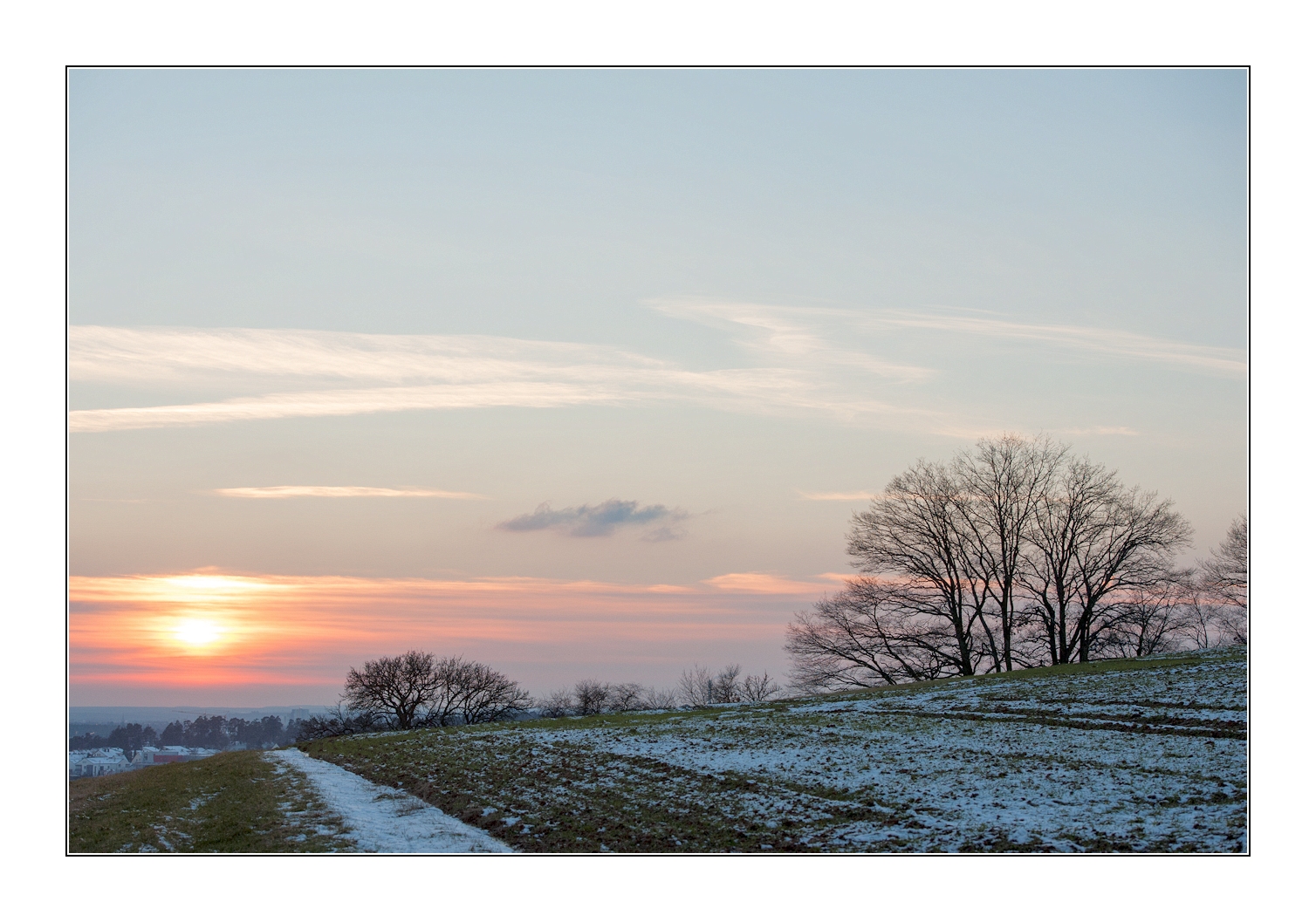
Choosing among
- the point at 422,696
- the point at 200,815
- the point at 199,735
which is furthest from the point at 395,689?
the point at 200,815

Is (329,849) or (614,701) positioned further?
(614,701)

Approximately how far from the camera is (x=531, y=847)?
16.7 metres

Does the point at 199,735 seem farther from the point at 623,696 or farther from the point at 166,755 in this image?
the point at 623,696

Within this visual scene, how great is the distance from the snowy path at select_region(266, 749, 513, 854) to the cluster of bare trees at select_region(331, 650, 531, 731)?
57.7 metres

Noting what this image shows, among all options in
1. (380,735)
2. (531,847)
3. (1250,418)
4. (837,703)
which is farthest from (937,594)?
(531,847)

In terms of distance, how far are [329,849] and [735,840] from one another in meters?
6.86

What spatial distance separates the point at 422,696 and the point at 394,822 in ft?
227

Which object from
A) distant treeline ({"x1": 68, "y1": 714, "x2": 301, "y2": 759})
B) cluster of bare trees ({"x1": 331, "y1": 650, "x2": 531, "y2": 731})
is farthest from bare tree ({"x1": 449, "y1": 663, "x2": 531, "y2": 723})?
distant treeline ({"x1": 68, "y1": 714, "x2": 301, "y2": 759})

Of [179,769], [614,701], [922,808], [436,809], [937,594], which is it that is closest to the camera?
[922,808]

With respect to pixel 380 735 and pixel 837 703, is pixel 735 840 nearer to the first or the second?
pixel 837 703

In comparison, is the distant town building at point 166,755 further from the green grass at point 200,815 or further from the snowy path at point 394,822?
the snowy path at point 394,822

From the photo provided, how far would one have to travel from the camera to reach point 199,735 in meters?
41.3

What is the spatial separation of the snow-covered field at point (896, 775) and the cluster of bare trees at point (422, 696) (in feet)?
164

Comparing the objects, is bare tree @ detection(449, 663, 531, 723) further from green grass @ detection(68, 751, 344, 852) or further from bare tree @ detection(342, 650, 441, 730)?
green grass @ detection(68, 751, 344, 852)
